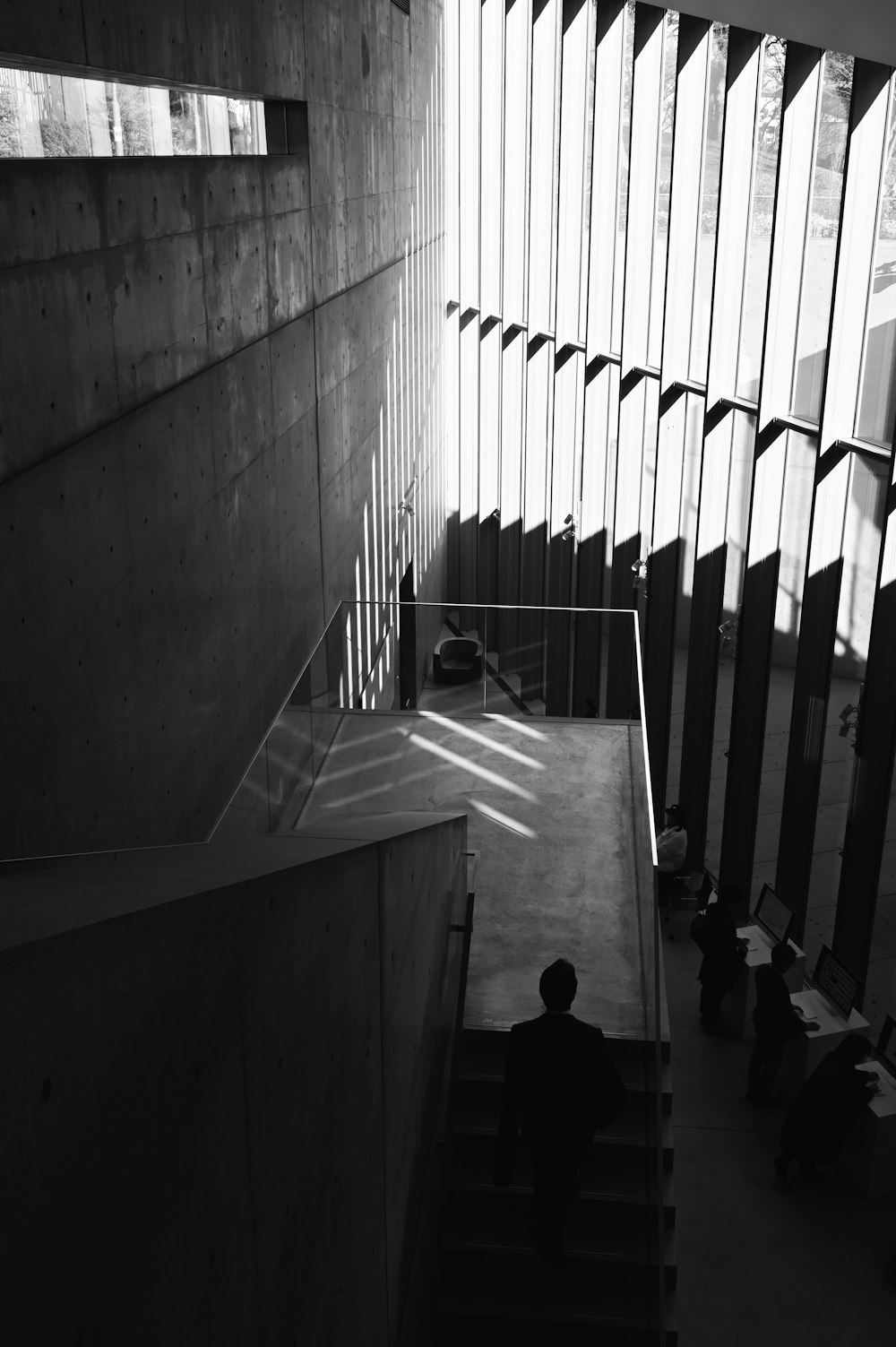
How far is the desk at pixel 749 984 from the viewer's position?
39.6 ft

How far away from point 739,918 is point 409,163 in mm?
11842

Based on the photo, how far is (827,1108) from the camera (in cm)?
944

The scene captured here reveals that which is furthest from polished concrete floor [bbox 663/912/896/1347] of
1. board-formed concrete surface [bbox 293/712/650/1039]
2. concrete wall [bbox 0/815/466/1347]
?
concrete wall [bbox 0/815/466/1347]

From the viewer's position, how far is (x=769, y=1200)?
31.9 feet

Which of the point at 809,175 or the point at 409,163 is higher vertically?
the point at 409,163

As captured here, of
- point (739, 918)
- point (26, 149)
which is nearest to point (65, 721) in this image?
point (26, 149)

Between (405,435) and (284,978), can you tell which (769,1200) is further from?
(405,435)

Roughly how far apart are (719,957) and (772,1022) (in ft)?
4.38

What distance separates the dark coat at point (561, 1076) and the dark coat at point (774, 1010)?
517 cm

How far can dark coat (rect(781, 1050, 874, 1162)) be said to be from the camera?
9406 mm

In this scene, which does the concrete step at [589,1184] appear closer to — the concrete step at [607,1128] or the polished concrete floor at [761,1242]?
the concrete step at [607,1128]

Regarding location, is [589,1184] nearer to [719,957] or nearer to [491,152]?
[719,957]

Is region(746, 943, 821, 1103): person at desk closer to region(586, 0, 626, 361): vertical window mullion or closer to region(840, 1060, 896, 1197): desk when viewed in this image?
region(840, 1060, 896, 1197): desk

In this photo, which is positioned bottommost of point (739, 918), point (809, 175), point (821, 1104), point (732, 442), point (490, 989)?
point (739, 918)
